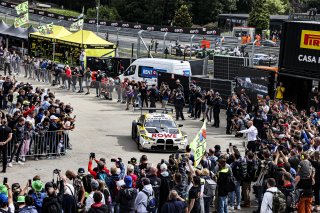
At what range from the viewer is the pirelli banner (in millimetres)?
31609

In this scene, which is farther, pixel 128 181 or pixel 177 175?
pixel 177 175

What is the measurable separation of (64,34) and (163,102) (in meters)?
18.3

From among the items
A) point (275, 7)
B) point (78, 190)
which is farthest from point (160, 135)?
point (275, 7)

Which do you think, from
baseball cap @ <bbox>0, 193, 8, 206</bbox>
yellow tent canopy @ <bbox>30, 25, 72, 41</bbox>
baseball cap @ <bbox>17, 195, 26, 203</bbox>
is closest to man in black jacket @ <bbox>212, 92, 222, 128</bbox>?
baseball cap @ <bbox>17, 195, 26, 203</bbox>

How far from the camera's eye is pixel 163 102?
3334 centimetres

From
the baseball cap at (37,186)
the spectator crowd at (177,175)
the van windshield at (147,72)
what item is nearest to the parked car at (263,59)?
the van windshield at (147,72)

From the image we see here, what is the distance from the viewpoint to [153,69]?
126ft

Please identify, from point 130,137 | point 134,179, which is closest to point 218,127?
point 130,137

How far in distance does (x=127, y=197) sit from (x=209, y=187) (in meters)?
2.51

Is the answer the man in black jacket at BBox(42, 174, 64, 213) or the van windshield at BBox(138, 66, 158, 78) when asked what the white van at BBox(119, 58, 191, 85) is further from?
the man in black jacket at BBox(42, 174, 64, 213)

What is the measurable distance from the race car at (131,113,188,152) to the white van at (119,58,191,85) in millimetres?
13117

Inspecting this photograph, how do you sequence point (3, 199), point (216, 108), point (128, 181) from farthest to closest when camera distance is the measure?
point (216, 108), point (128, 181), point (3, 199)

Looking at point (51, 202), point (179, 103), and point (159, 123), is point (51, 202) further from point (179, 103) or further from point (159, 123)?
point (179, 103)

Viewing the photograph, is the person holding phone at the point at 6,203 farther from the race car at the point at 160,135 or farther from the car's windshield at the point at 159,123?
the car's windshield at the point at 159,123
